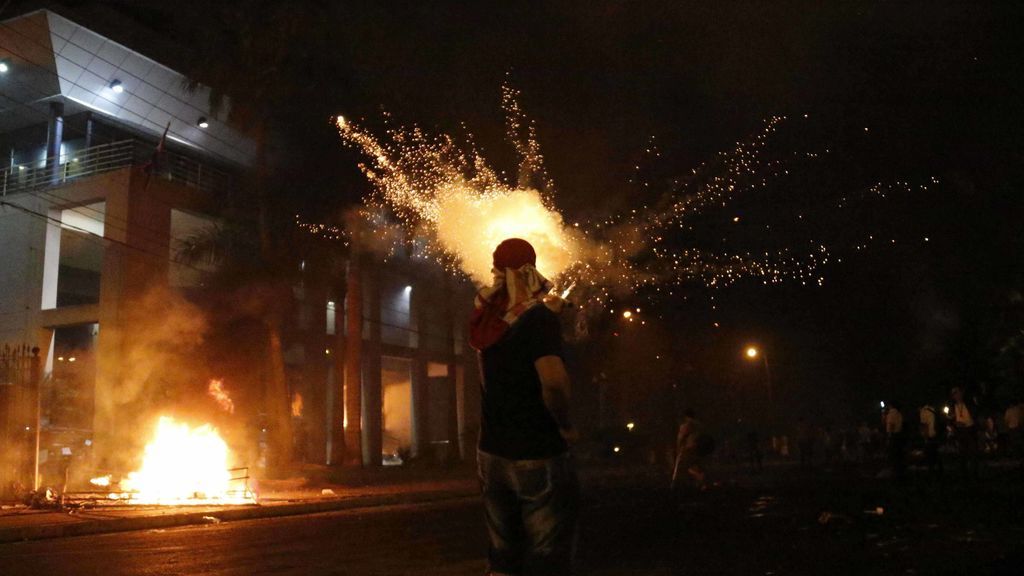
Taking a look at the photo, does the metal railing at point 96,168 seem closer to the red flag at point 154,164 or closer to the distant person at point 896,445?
the red flag at point 154,164

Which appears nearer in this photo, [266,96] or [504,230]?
[504,230]

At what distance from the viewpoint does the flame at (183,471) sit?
16.9 meters

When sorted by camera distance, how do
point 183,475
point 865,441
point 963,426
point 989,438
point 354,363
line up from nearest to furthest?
point 963,426 < point 183,475 < point 989,438 < point 354,363 < point 865,441

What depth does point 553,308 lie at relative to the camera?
352 centimetres

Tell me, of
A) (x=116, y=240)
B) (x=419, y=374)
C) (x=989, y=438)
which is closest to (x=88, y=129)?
(x=116, y=240)

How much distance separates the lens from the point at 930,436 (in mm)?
18344

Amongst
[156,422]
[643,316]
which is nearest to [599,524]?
[156,422]

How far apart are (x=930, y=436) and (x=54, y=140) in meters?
25.4

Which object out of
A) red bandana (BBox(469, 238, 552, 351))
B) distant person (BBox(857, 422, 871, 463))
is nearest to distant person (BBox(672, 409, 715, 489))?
red bandana (BBox(469, 238, 552, 351))

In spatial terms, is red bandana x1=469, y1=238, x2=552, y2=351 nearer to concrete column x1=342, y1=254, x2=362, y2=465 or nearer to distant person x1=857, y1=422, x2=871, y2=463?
→ concrete column x1=342, y1=254, x2=362, y2=465

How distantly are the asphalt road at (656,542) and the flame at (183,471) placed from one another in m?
3.26

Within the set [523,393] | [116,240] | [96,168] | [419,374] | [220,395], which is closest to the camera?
[523,393]

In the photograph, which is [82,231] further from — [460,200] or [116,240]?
[460,200]

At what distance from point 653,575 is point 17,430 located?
12.4 metres
